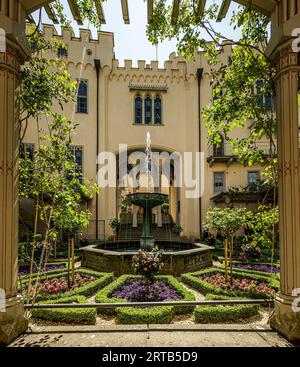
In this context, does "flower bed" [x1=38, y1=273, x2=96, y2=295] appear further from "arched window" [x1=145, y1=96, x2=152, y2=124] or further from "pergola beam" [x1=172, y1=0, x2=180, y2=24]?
"arched window" [x1=145, y1=96, x2=152, y2=124]

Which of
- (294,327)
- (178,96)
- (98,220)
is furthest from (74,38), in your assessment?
(294,327)

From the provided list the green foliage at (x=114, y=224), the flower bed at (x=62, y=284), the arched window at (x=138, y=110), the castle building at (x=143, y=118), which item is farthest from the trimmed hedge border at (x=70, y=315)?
the arched window at (x=138, y=110)

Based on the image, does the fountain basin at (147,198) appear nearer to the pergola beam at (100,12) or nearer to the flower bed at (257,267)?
the flower bed at (257,267)

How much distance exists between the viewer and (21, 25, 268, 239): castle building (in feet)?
54.5

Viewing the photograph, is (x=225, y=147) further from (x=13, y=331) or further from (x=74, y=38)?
(x=13, y=331)

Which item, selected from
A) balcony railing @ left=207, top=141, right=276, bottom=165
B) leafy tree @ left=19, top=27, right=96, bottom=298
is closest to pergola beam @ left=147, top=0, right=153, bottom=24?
leafy tree @ left=19, top=27, right=96, bottom=298

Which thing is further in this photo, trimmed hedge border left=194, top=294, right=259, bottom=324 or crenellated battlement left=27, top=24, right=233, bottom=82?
crenellated battlement left=27, top=24, right=233, bottom=82

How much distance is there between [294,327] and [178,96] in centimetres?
1673

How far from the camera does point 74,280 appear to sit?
6469 millimetres

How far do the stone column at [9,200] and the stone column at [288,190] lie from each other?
3250mm

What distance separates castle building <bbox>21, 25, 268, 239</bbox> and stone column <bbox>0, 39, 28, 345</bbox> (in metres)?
13.4

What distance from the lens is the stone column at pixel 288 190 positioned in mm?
2971

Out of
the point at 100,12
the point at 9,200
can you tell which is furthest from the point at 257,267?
the point at 100,12

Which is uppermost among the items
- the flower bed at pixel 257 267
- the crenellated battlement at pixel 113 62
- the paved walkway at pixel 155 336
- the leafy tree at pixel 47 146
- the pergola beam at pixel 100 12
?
the crenellated battlement at pixel 113 62
